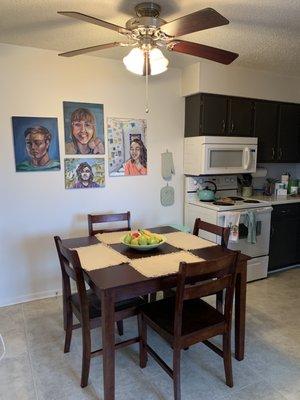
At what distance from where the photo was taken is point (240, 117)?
360cm

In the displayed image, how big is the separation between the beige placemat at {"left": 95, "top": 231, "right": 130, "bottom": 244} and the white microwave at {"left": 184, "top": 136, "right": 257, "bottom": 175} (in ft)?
4.27

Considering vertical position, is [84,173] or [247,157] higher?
[247,157]

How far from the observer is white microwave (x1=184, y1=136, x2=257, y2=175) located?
3.38 meters

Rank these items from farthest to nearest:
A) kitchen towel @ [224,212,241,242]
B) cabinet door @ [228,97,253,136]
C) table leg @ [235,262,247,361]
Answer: cabinet door @ [228,97,253,136]
kitchen towel @ [224,212,241,242]
table leg @ [235,262,247,361]

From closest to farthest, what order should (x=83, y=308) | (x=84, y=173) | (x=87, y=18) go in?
(x=87, y=18), (x=83, y=308), (x=84, y=173)

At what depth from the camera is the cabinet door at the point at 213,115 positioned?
3.38m

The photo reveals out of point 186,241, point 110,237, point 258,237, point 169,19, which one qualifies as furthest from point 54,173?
point 258,237

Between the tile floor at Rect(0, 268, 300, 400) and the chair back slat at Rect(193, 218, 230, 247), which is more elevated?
the chair back slat at Rect(193, 218, 230, 247)

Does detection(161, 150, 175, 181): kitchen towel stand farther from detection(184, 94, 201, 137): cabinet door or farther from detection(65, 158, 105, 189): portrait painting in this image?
detection(65, 158, 105, 189): portrait painting

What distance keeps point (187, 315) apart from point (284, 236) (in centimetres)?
233

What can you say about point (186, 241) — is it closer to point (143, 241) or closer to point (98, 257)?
point (143, 241)

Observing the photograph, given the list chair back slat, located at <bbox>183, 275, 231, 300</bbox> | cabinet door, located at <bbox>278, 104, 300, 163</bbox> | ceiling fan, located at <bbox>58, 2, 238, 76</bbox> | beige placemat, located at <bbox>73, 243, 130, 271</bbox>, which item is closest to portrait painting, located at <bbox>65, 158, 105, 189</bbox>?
beige placemat, located at <bbox>73, 243, 130, 271</bbox>

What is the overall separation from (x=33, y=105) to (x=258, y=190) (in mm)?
3016

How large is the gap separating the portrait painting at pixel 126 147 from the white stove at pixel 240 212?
664 millimetres
